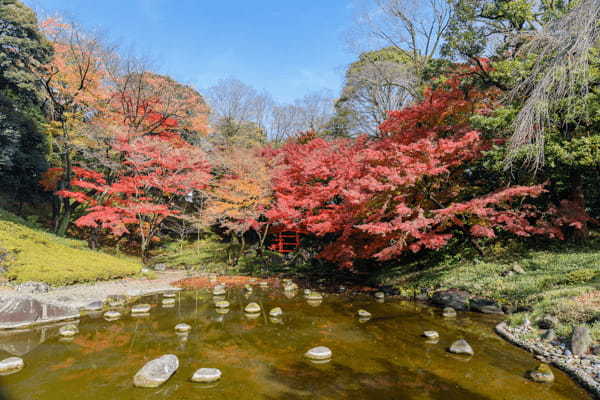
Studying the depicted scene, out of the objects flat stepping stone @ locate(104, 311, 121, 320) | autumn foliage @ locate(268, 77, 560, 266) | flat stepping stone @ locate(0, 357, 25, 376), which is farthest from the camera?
autumn foliage @ locate(268, 77, 560, 266)

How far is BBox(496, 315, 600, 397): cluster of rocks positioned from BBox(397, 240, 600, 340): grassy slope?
0.22 meters

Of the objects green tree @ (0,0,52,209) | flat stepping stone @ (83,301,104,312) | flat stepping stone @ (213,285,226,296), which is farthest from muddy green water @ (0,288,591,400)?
green tree @ (0,0,52,209)


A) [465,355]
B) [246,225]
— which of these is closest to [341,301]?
[465,355]

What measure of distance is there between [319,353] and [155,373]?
8.24 feet

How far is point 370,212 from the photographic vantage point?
1090cm

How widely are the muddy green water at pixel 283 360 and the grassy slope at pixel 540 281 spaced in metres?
1.03

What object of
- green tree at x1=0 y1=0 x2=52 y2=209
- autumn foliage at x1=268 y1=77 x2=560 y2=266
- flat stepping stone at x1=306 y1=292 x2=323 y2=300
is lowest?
flat stepping stone at x1=306 y1=292 x2=323 y2=300

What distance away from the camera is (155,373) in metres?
4.45

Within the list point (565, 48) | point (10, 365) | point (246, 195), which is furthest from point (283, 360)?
point (246, 195)

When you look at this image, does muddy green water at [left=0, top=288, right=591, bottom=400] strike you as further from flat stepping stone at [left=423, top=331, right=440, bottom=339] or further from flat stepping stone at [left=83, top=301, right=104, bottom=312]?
flat stepping stone at [left=83, top=301, right=104, bottom=312]

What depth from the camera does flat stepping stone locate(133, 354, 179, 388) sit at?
14.3 ft

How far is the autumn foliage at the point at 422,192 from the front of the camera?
9.45 m

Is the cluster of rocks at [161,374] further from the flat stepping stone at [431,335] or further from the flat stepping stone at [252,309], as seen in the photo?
the flat stepping stone at [431,335]

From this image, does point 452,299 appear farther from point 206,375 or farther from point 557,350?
point 206,375
